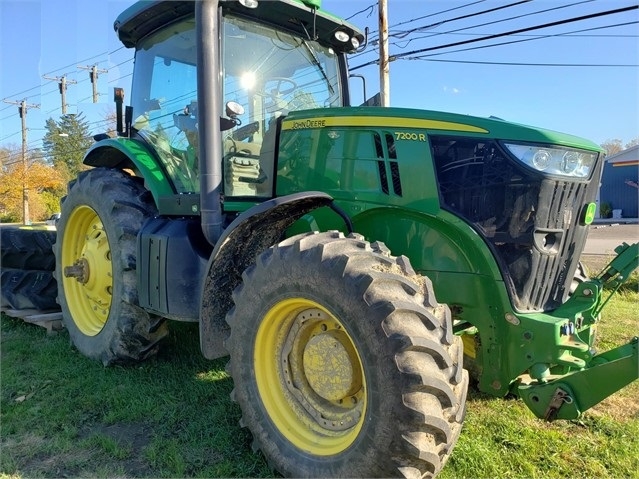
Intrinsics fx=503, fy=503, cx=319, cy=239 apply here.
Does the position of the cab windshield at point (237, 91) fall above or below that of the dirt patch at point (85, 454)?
above

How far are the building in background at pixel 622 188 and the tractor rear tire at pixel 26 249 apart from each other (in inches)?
1219

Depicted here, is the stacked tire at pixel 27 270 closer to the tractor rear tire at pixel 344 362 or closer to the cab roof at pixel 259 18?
the cab roof at pixel 259 18

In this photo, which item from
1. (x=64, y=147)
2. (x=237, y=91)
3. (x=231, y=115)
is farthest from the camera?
(x=64, y=147)

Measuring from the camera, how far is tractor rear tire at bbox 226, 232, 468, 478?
2033 millimetres

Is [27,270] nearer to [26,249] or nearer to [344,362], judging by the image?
[26,249]

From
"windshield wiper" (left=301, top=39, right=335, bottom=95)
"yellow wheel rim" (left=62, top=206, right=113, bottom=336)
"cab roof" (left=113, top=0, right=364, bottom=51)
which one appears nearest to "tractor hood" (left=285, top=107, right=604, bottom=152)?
"cab roof" (left=113, top=0, right=364, bottom=51)

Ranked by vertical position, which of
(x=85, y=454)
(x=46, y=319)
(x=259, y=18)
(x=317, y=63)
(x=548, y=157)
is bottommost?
(x=85, y=454)

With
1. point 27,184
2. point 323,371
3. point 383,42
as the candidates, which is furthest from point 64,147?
point 323,371

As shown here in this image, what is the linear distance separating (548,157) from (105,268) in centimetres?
355

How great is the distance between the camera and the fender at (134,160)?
3871 mm

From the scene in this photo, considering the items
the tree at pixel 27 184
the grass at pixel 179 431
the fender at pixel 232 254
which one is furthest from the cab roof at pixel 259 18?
the tree at pixel 27 184

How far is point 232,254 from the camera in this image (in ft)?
9.84

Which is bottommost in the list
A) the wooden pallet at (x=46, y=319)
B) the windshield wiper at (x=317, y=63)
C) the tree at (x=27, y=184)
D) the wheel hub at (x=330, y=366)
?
the wooden pallet at (x=46, y=319)

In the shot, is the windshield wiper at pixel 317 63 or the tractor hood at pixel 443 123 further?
the windshield wiper at pixel 317 63
